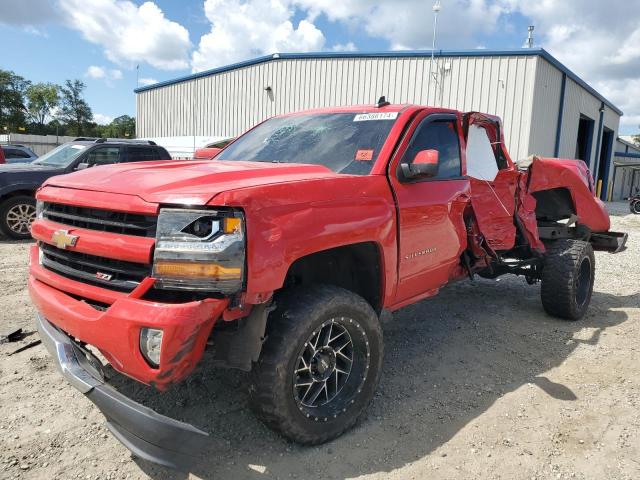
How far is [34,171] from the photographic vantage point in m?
8.89

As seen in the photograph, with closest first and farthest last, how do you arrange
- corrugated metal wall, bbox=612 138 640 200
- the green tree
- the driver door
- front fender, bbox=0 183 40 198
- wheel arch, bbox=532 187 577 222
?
the driver door → wheel arch, bbox=532 187 577 222 → front fender, bbox=0 183 40 198 → corrugated metal wall, bbox=612 138 640 200 → the green tree

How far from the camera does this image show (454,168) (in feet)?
13.5

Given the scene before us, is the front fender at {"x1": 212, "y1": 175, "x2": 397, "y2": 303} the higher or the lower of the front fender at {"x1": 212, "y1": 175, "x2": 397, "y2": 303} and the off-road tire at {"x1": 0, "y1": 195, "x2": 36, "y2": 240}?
the higher

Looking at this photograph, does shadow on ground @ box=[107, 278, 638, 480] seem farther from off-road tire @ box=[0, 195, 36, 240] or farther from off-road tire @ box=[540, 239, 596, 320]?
off-road tire @ box=[0, 195, 36, 240]

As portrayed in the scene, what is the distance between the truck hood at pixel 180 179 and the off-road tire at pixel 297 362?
0.68m

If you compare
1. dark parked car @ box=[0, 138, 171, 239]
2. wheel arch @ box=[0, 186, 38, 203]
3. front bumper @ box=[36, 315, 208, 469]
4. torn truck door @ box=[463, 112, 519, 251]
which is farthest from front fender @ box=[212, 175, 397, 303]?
wheel arch @ box=[0, 186, 38, 203]

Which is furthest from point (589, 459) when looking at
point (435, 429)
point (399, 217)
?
point (399, 217)

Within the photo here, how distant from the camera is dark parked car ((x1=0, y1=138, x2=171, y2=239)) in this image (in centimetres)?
863

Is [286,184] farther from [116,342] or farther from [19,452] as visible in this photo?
[19,452]

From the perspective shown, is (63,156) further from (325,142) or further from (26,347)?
(325,142)

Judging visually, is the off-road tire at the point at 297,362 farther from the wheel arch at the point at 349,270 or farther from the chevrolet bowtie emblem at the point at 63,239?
the chevrolet bowtie emblem at the point at 63,239

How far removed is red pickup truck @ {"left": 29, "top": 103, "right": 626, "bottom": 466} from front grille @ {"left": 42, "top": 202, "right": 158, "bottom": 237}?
0.01 m

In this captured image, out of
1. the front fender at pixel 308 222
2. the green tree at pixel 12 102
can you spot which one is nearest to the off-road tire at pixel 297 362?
the front fender at pixel 308 222

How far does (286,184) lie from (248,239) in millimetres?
432
